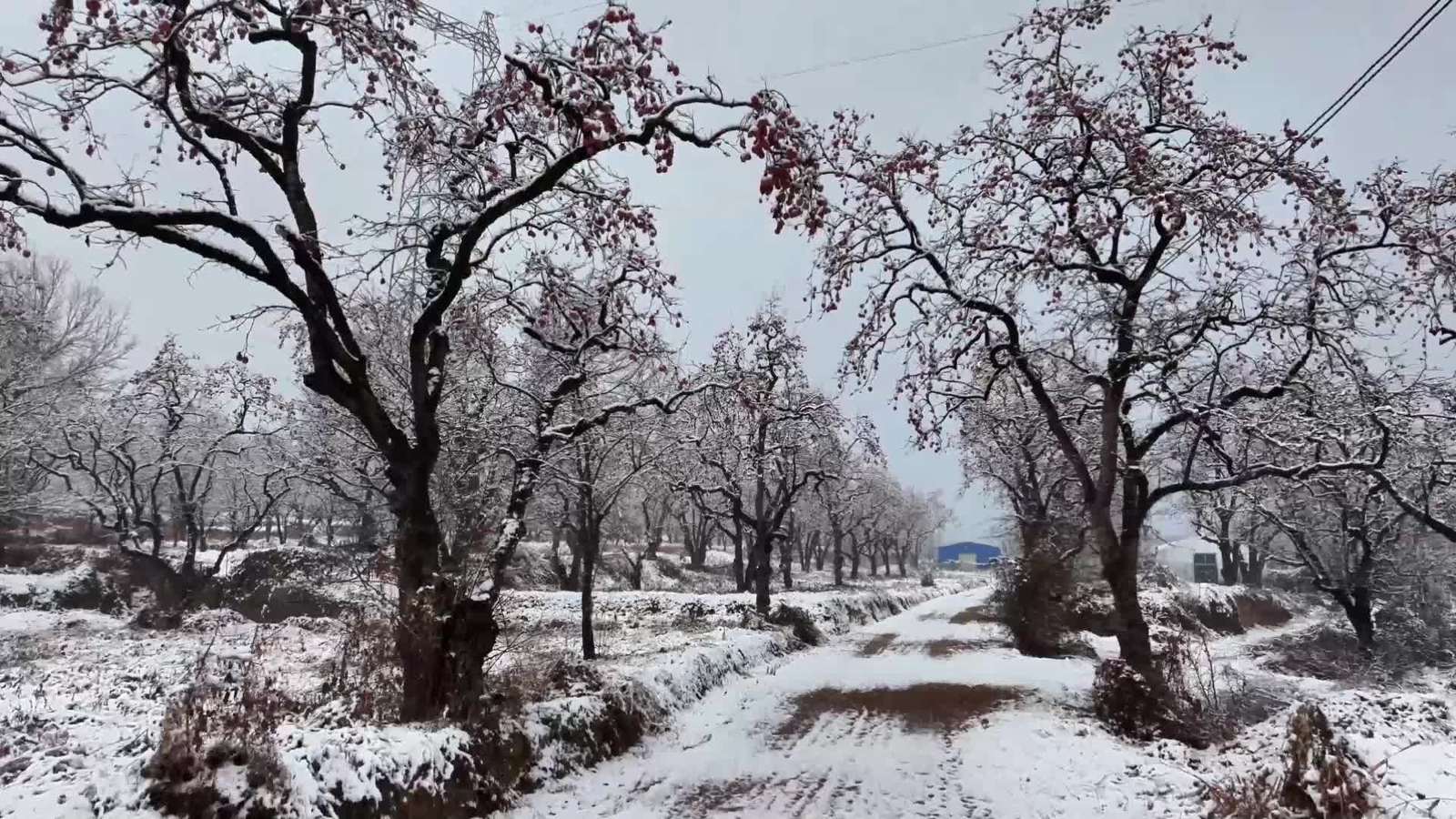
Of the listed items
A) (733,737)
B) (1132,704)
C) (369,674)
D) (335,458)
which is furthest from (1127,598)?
(335,458)

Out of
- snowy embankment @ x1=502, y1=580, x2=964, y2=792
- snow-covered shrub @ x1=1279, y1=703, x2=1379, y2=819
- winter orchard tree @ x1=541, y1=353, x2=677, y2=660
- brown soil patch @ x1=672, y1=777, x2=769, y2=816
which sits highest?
winter orchard tree @ x1=541, y1=353, x2=677, y2=660

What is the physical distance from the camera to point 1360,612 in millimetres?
19344

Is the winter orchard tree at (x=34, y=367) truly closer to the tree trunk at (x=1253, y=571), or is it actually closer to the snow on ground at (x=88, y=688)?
the snow on ground at (x=88, y=688)

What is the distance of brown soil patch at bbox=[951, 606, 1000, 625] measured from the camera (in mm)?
24141

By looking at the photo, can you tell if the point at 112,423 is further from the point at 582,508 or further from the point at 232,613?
the point at 582,508

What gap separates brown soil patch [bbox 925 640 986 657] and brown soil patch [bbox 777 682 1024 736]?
4.98 meters

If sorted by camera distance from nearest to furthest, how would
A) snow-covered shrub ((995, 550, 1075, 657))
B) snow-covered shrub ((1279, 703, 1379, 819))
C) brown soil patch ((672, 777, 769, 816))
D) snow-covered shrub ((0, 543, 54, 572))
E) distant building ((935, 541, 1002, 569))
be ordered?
1. snow-covered shrub ((1279, 703, 1379, 819))
2. brown soil patch ((672, 777, 769, 816))
3. snow-covered shrub ((995, 550, 1075, 657))
4. snow-covered shrub ((0, 543, 54, 572))
5. distant building ((935, 541, 1002, 569))

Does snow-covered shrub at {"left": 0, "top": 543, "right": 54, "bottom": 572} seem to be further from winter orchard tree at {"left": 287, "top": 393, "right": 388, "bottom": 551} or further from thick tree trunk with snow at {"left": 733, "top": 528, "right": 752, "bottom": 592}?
thick tree trunk with snow at {"left": 733, "top": 528, "right": 752, "bottom": 592}

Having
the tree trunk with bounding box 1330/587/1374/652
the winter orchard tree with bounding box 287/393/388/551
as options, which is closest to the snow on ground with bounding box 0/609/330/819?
the winter orchard tree with bounding box 287/393/388/551

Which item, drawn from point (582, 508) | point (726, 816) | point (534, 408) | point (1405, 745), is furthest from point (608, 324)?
point (1405, 745)

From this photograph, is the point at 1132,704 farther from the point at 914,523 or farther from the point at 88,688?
the point at 914,523

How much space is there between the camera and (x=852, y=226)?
1148 centimetres

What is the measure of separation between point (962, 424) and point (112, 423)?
25.3 meters

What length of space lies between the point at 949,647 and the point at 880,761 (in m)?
11.6
